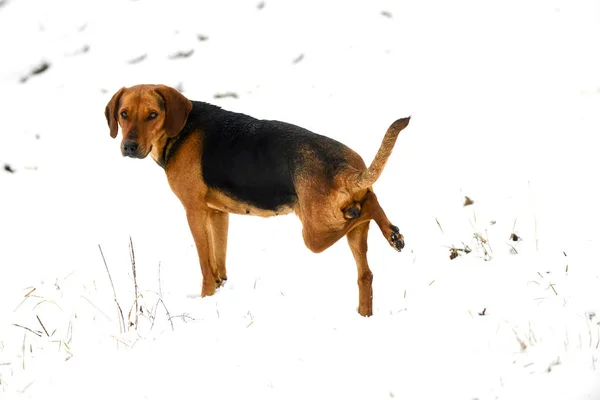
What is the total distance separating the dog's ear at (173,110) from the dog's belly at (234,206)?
523 millimetres

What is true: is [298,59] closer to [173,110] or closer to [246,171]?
[173,110]

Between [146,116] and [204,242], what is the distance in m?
1.01

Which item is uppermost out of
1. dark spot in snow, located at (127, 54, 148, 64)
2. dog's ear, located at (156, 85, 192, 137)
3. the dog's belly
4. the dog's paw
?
the dog's paw

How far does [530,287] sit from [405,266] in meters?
1.22

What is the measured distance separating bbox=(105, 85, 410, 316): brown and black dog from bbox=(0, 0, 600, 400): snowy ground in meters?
0.47

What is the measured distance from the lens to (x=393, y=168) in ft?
21.2

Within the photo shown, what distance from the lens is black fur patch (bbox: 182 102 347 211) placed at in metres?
4.32

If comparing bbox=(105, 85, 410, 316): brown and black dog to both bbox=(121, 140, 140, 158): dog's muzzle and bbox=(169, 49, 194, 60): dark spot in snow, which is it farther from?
bbox=(169, 49, 194, 60): dark spot in snow

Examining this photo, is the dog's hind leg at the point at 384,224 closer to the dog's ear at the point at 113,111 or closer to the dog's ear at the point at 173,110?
the dog's ear at the point at 173,110

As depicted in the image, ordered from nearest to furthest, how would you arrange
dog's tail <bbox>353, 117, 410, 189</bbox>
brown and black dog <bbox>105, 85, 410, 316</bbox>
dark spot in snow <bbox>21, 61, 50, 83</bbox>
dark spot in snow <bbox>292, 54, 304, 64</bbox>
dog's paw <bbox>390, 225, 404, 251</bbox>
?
dog's tail <bbox>353, 117, 410, 189</bbox> → dog's paw <bbox>390, 225, 404, 251</bbox> → brown and black dog <bbox>105, 85, 410, 316</bbox> → dark spot in snow <bbox>292, 54, 304, 64</bbox> → dark spot in snow <bbox>21, 61, 50, 83</bbox>

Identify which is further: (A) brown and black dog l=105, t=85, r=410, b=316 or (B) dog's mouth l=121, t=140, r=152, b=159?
(B) dog's mouth l=121, t=140, r=152, b=159

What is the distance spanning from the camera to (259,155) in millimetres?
4621

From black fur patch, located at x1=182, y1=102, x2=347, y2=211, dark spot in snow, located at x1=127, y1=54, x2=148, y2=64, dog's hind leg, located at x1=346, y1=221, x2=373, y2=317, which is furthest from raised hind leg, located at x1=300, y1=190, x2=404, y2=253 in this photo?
dark spot in snow, located at x1=127, y1=54, x2=148, y2=64

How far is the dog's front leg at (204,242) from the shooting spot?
16.5 ft
